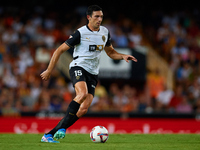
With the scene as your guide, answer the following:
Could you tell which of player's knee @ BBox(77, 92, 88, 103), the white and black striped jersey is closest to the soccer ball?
player's knee @ BBox(77, 92, 88, 103)

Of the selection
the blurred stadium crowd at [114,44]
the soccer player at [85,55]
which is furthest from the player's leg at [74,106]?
the blurred stadium crowd at [114,44]

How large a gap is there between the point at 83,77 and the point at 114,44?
28.4 feet

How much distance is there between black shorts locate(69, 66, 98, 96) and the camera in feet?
21.4

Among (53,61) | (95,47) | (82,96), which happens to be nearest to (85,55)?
(95,47)

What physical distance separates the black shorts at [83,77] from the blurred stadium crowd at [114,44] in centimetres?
547

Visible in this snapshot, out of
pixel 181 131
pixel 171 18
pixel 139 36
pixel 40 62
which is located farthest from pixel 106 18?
pixel 181 131

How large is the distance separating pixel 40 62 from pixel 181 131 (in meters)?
5.89

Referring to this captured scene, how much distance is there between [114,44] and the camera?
15109 mm

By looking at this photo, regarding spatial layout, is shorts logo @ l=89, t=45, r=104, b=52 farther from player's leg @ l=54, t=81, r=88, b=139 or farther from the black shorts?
player's leg @ l=54, t=81, r=88, b=139

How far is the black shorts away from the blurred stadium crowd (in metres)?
5.47

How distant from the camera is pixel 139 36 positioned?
16719mm

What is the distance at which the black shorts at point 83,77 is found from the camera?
21.4ft

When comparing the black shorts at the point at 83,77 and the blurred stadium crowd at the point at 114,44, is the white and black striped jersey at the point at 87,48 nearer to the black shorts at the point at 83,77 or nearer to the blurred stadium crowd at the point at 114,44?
the black shorts at the point at 83,77

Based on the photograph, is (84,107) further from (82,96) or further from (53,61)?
(53,61)
